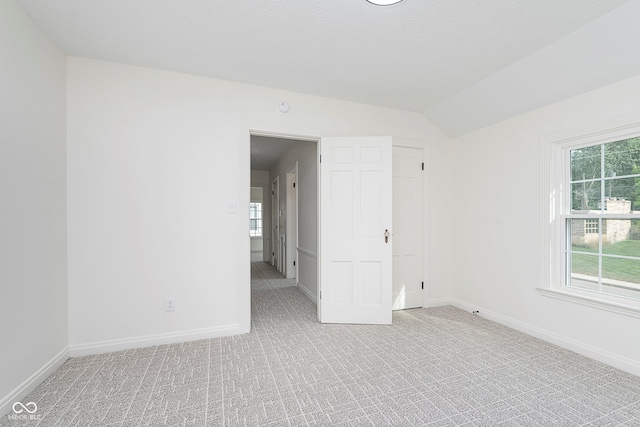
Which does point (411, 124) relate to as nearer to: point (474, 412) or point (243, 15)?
point (243, 15)

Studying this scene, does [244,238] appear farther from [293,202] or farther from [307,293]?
[293,202]

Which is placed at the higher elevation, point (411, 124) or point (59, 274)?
point (411, 124)

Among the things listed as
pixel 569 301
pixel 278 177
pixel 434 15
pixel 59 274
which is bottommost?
pixel 569 301

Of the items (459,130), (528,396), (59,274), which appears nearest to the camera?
(528,396)

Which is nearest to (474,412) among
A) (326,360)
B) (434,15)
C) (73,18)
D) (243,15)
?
(326,360)

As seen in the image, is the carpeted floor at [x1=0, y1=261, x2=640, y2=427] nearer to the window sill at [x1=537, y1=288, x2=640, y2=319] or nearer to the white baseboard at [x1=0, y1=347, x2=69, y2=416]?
the white baseboard at [x1=0, y1=347, x2=69, y2=416]

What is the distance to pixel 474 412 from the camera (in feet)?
5.74

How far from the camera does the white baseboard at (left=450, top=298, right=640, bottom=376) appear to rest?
222 centimetres

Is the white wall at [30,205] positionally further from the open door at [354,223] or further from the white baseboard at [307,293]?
the white baseboard at [307,293]

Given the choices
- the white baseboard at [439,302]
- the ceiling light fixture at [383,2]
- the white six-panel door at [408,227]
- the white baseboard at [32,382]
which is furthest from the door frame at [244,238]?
the white baseboard at [439,302]

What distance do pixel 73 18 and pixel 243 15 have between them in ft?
3.86

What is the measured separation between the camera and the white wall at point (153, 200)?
2459 mm

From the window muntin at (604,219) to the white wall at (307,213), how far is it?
2755 mm

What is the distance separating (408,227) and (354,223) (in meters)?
0.89
